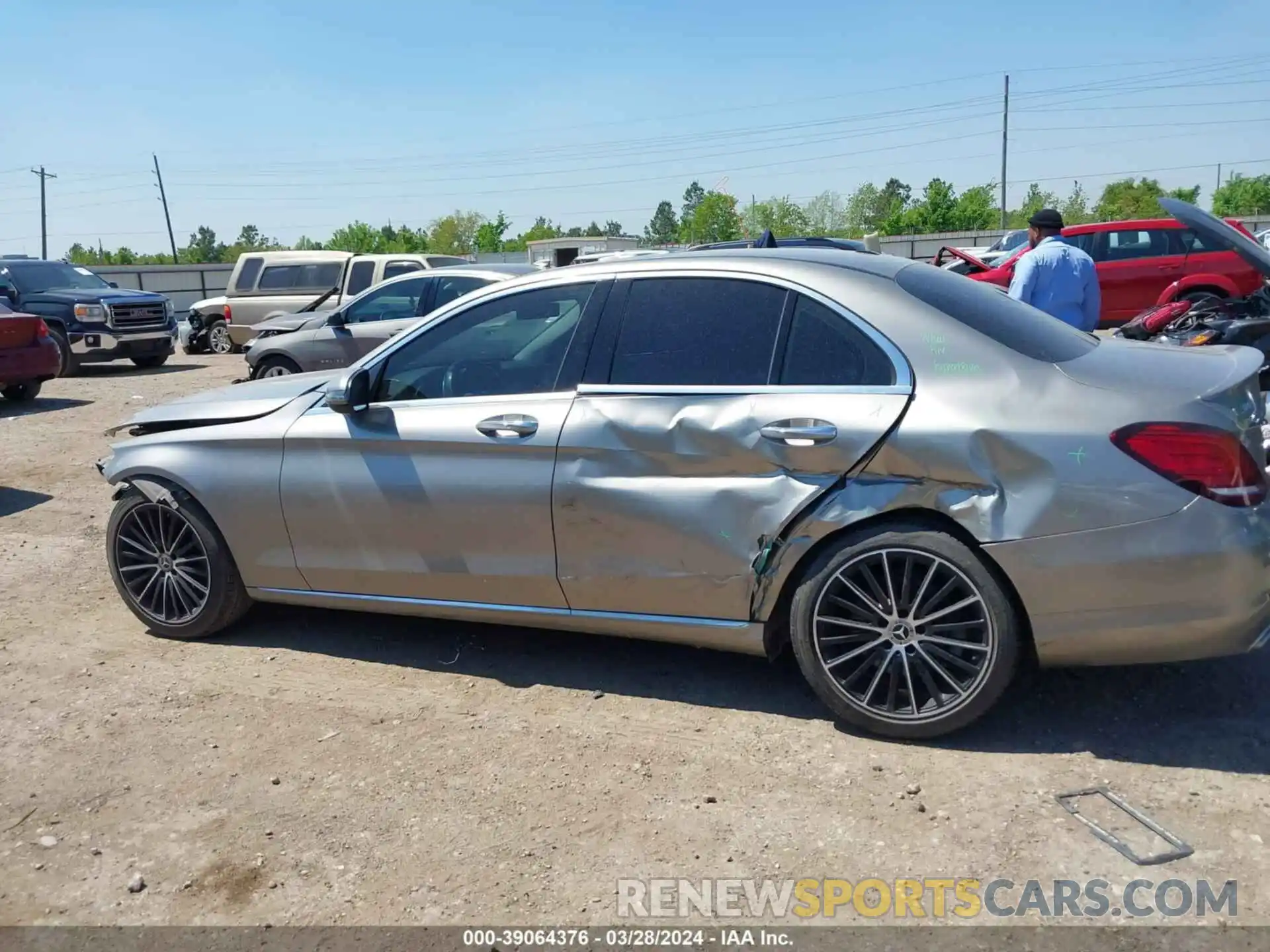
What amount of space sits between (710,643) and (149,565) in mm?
2779

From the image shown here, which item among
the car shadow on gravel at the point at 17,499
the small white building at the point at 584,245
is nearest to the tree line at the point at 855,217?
the small white building at the point at 584,245

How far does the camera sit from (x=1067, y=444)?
339 centimetres

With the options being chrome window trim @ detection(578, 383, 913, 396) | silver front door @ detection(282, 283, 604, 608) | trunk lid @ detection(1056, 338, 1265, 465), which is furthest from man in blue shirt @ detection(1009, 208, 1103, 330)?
silver front door @ detection(282, 283, 604, 608)

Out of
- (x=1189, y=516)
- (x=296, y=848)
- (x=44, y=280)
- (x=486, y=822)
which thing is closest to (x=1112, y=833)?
(x=1189, y=516)

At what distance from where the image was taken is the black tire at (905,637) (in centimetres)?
354

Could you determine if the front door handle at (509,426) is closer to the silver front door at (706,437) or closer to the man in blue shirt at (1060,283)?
the silver front door at (706,437)

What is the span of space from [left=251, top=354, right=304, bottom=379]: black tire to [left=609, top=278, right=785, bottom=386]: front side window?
8.29 metres

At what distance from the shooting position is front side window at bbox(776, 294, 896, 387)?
3709 millimetres

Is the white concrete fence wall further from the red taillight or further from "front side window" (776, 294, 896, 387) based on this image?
the red taillight

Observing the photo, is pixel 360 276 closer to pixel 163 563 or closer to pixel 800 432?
pixel 163 563

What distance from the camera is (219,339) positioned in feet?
65.8

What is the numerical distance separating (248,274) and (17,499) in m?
11.8

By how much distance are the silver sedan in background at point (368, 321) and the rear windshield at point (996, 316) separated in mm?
7004

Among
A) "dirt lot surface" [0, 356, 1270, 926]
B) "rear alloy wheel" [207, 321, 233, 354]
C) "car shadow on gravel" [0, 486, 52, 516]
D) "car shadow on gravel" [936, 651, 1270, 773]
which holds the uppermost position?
"rear alloy wheel" [207, 321, 233, 354]
